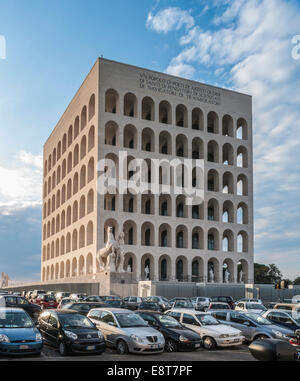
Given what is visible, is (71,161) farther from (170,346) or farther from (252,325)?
(170,346)

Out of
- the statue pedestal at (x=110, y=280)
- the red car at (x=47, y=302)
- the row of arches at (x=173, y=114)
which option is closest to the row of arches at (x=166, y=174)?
the row of arches at (x=173, y=114)

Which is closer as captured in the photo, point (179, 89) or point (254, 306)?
point (254, 306)

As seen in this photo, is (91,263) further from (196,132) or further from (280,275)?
(280,275)

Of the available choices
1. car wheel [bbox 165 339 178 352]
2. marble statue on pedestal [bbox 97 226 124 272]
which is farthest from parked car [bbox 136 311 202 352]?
marble statue on pedestal [bbox 97 226 124 272]

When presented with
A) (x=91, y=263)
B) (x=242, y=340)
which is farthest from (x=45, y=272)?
(x=242, y=340)

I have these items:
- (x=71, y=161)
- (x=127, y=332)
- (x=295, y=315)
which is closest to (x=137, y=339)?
(x=127, y=332)

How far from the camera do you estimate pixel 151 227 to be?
62125 millimetres

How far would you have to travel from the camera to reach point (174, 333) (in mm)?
17859

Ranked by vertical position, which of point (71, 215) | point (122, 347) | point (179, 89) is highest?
point (179, 89)

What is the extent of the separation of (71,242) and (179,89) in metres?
26.7

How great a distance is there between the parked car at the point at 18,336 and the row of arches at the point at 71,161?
159ft

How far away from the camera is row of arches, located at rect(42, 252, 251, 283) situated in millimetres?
60812

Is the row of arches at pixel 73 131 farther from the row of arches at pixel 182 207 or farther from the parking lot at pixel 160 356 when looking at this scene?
the parking lot at pixel 160 356
